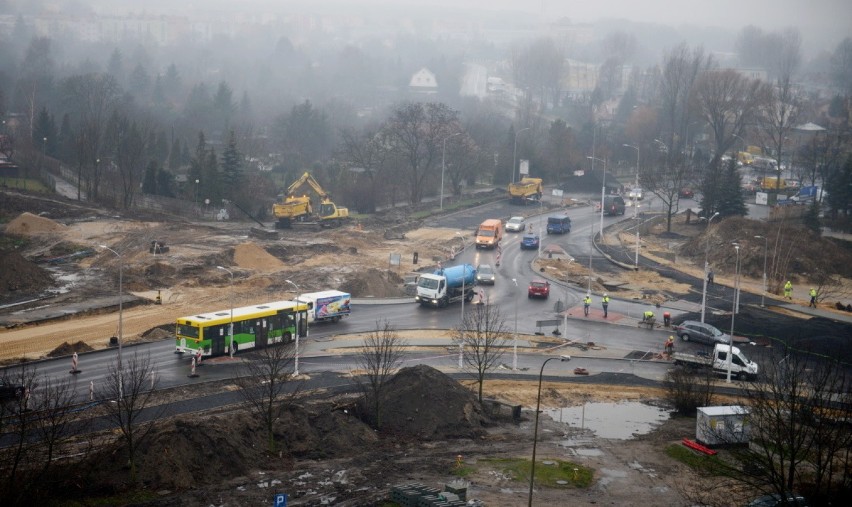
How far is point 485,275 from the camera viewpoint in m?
64.2

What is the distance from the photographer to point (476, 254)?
7438 centimetres

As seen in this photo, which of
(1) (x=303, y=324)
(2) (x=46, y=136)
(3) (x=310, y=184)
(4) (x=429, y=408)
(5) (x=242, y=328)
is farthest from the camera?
(2) (x=46, y=136)

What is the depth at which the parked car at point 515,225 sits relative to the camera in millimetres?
84688

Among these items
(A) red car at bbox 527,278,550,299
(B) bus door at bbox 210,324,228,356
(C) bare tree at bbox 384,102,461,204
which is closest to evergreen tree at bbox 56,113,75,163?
(C) bare tree at bbox 384,102,461,204

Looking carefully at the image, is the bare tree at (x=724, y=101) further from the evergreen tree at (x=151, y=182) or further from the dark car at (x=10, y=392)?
the dark car at (x=10, y=392)

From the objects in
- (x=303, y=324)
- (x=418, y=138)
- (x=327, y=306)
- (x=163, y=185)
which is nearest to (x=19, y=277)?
(x=327, y=306)

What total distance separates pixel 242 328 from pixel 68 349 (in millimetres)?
8406

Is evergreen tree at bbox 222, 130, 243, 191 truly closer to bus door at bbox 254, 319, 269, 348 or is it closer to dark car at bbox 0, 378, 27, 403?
bus door at bbox 254, 319, 269, 348

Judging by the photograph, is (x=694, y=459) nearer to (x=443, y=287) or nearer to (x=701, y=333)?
(x=701, y=333)

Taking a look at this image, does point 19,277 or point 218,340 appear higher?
point 218,340

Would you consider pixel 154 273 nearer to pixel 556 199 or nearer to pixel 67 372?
pixel 67 372

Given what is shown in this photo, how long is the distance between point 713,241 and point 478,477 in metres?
50.2

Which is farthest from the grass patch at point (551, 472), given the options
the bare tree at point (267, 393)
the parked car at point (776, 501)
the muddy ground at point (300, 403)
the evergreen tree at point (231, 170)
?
the evergreen tree at point (231, 170)

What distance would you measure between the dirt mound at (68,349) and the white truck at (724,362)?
2990 centimetres
